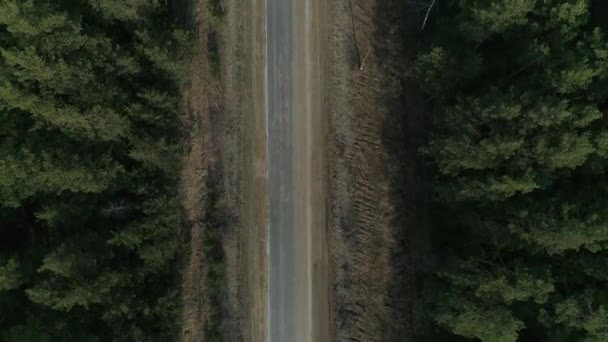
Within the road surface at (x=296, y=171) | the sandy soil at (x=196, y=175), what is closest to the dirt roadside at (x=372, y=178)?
the road surface at (x=296, y=171)

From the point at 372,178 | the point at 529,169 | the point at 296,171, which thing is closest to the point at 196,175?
the point at 296,171

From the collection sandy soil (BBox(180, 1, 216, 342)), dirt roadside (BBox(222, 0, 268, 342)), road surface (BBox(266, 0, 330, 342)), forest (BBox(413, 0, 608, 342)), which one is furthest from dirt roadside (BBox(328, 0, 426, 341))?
sandy soil (BBox(180, 1, 216, 342))

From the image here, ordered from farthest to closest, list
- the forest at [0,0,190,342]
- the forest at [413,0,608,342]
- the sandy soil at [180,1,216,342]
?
the sandy soil at [180,1,216,342]
the forest at [0,0,190,342]
the forest at [413,0,608,342]

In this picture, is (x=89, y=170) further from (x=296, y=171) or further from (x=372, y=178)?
(x=372, y=178)

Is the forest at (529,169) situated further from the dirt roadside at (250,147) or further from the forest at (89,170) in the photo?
the forest at (89,170)

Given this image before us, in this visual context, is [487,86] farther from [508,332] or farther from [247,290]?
[247,290]

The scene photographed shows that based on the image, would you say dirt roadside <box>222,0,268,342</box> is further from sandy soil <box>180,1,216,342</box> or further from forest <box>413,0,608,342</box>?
forest <box>413,0,608,342</box>
